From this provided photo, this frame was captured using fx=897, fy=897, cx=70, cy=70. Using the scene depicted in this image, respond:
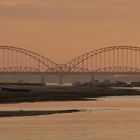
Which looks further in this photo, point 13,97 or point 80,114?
point 13,97

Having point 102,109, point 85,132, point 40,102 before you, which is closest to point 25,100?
point 40,102

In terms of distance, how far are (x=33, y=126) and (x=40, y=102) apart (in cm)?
3920

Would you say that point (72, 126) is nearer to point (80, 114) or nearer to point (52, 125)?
point (52, 125)

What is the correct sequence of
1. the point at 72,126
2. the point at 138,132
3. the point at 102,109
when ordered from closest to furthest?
1. the point at 138,132
2. the point at 72,126
3. the point at 102,109

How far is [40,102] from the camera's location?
4296 inches

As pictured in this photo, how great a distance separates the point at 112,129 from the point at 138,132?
3273 millimetres

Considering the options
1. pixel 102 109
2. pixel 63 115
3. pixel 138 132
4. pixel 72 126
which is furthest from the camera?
pixel 102 109

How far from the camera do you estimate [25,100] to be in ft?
359

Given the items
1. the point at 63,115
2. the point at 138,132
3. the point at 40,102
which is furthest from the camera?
the point at 40,102

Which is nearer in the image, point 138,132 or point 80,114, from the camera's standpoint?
point 138,132

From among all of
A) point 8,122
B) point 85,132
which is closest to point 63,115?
point 8,122

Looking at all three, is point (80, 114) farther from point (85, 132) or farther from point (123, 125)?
point (85, 132)

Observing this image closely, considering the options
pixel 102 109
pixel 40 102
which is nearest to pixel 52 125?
pixel 102 109

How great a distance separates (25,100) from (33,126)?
129ft
